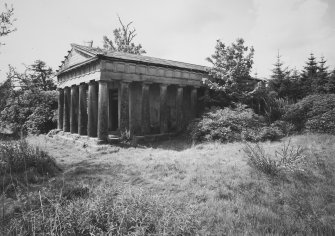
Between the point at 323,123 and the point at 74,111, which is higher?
the point at 74,111

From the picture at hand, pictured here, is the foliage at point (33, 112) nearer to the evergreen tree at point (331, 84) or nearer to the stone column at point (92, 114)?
the stone column at point (92, 114)

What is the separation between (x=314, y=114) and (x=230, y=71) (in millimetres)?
5345

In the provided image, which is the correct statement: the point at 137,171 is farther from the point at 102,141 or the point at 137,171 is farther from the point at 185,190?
the point at 102,141

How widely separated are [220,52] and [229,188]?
12.3 m

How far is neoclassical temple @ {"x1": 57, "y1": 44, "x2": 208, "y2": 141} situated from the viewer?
1241 centimetres

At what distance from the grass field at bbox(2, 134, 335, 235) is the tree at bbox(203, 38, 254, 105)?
760cm

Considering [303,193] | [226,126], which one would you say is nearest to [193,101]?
[226,126]

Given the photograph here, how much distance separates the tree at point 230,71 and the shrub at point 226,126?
2.37 metres

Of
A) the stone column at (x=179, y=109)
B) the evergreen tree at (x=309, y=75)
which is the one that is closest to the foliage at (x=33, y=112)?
the stone column at (x=179, y=109)

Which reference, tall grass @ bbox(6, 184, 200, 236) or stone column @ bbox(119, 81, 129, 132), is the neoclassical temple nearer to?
stone column @ bbox(119, 81, 129, 132)

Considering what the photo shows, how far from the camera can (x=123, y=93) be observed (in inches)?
506

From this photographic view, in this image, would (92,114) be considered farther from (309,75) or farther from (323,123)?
(309,75)

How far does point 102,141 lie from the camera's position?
465 inches

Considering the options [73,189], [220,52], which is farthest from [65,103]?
[73,189]
